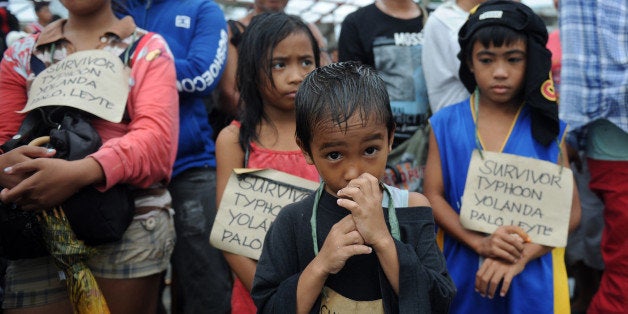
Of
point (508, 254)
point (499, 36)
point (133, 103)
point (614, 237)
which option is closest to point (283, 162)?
point (133, 103)

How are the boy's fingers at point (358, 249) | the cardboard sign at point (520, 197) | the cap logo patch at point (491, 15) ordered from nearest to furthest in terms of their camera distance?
the boy's fingers at point (358, 249) → the cardboard sign at point (520, 197) → the cap logo patch at point (491, 15)

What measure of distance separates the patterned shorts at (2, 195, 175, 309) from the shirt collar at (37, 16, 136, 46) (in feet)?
2.54

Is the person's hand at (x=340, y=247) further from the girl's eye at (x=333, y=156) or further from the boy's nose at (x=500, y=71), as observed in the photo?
the boy's nose at (x=500, y=71)

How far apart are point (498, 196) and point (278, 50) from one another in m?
1.10

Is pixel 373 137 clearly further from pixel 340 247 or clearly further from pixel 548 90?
pixel 548 90

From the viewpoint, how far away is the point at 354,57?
3400mm

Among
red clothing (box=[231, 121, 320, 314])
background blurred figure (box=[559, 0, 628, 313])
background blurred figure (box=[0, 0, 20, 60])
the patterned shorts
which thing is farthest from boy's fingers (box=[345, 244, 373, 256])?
background blurred figure (box=[0, 0, 20, 60])

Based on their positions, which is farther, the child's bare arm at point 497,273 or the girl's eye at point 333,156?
the child's bare arm at point 497,273

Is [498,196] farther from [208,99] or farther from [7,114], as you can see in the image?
[7,114]

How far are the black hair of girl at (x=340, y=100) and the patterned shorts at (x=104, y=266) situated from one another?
3.08ft

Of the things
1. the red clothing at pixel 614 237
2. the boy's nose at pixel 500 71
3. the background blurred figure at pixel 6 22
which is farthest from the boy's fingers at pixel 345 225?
the background blurred figure at pixel 6 22

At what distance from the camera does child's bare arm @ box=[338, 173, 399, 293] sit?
5.12 feet

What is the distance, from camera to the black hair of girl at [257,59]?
2.51m

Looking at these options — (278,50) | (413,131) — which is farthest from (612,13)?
(278,50)
